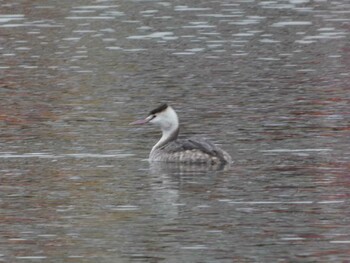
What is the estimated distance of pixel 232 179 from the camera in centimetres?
1948

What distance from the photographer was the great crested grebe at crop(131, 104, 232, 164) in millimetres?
20516

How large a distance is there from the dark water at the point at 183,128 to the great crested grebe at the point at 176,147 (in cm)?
24

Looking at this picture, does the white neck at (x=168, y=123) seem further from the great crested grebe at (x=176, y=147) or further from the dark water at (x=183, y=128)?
the dark water at (x=183, y=128)

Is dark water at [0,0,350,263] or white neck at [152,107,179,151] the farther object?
white neck at [152,107,179,151]

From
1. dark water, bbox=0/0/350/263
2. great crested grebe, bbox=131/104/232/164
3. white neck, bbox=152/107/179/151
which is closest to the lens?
dark water, bbox=0/0/350/263

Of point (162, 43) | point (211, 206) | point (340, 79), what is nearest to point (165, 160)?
point (211, 206)

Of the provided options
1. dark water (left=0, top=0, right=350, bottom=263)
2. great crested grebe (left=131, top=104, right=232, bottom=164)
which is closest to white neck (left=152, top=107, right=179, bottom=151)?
great crested grebe (left=131, top=104, right=232, bottom=164)

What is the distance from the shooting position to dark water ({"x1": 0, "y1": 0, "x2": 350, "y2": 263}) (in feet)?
52.7

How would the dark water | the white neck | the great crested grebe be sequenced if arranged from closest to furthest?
the dark water < the great crested grebe < the white neck

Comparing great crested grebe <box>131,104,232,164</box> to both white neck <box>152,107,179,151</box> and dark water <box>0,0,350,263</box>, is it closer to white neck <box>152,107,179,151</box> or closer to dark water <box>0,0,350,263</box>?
white neck <box>152,107,179,151</box>

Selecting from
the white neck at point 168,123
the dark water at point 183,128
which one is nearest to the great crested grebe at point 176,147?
the white neck at point 168,123

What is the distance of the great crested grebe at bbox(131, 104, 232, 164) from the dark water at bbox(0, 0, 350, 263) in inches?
9.6

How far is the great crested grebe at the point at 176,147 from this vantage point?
808 inches

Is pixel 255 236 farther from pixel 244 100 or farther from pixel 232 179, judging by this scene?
pixel 244 100
